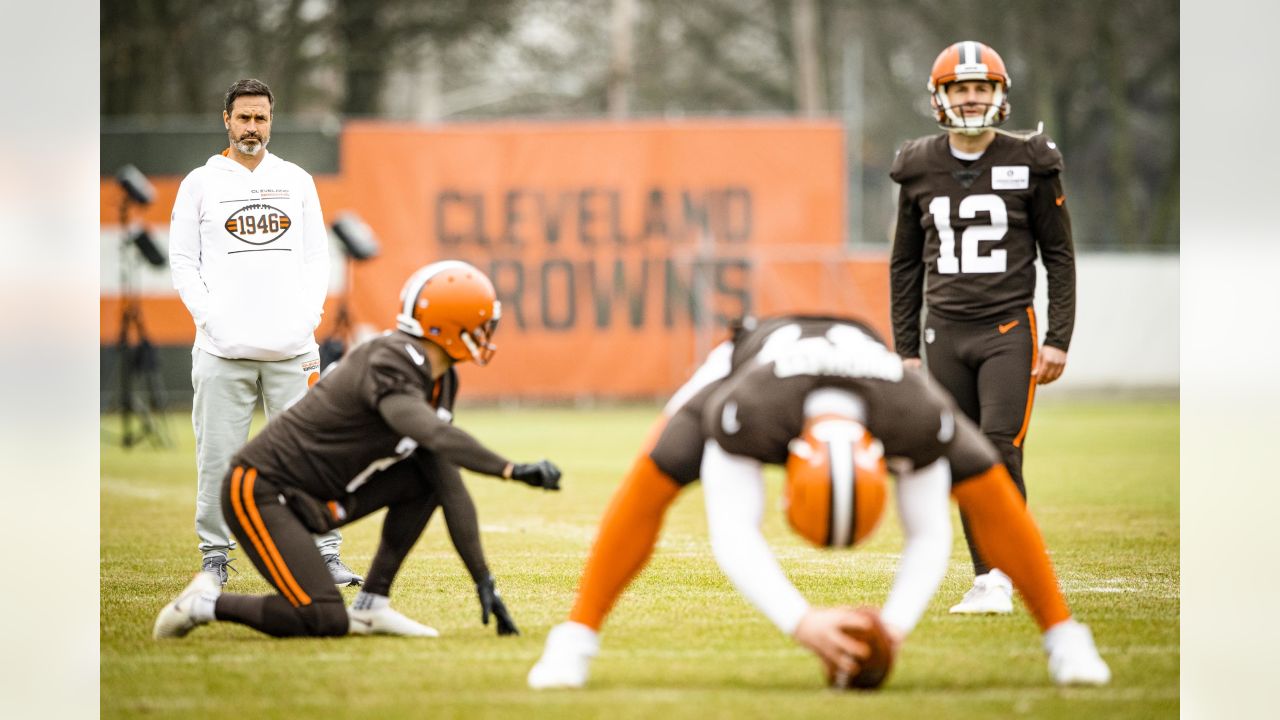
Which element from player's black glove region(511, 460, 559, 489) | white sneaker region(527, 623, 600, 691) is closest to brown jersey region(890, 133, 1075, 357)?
player's black glove region(511, 460, 559, 489)

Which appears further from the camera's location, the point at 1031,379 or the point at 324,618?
the point at 1031,379

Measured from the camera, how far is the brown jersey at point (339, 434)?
4965mm

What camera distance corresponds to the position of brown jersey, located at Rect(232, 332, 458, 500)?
16.3ft

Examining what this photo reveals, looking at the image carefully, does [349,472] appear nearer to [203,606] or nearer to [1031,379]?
[203,606]

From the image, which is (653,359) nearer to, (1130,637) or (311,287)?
(311,287)

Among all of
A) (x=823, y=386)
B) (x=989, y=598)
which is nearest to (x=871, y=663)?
(x=823, y=386)

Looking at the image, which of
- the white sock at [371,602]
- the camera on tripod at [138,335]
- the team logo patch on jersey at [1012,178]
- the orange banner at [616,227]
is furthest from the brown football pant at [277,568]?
the orange banner at [616,227]

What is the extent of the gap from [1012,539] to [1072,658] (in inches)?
14.0

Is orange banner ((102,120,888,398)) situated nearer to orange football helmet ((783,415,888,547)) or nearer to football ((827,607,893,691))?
football ((827,607,893,691))

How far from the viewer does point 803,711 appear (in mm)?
4008

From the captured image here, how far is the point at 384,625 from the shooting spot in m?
5.16

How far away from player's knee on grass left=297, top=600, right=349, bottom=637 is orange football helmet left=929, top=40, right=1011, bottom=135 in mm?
2574

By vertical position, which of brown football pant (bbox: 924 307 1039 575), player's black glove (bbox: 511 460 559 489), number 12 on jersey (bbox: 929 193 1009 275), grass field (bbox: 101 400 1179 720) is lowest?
grass field (bbox: 101 400 1179 720)
